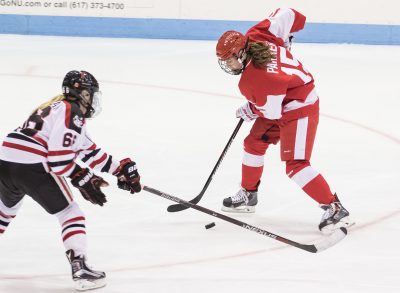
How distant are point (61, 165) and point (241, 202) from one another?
1.32 m

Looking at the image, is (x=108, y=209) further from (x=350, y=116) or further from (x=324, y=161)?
(x=350, y=116)

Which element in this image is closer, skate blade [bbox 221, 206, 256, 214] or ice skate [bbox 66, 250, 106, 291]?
ice skate [bbox 66, 250, 106, 291]

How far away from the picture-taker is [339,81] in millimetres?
7805

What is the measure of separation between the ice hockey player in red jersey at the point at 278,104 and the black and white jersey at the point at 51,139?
0.87 m

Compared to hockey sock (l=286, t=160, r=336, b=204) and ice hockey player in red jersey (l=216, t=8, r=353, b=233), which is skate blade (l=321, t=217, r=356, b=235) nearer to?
ice hockey player in red jersey (l=216, t=8, r=353, b=233)

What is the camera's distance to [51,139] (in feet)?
10.5

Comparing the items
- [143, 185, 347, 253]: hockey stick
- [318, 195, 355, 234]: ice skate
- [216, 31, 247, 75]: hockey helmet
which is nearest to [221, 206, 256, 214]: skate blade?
[318, 195, 355, 234]: ice skate

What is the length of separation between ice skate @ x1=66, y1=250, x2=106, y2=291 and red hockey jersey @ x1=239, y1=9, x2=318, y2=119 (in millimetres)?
1148

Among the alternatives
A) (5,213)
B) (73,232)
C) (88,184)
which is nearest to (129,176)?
(88,184)

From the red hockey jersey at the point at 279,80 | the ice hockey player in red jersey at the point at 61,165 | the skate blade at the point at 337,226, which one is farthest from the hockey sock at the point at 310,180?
the ice hockey player in red jersey at the point at 61,165

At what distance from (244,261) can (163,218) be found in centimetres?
68

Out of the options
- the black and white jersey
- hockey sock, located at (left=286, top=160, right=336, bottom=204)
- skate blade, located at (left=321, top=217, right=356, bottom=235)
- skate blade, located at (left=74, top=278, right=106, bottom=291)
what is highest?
the black and white jersey

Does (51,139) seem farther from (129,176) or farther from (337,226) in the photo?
(337,226)

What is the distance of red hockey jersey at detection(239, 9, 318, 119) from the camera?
3.88m
